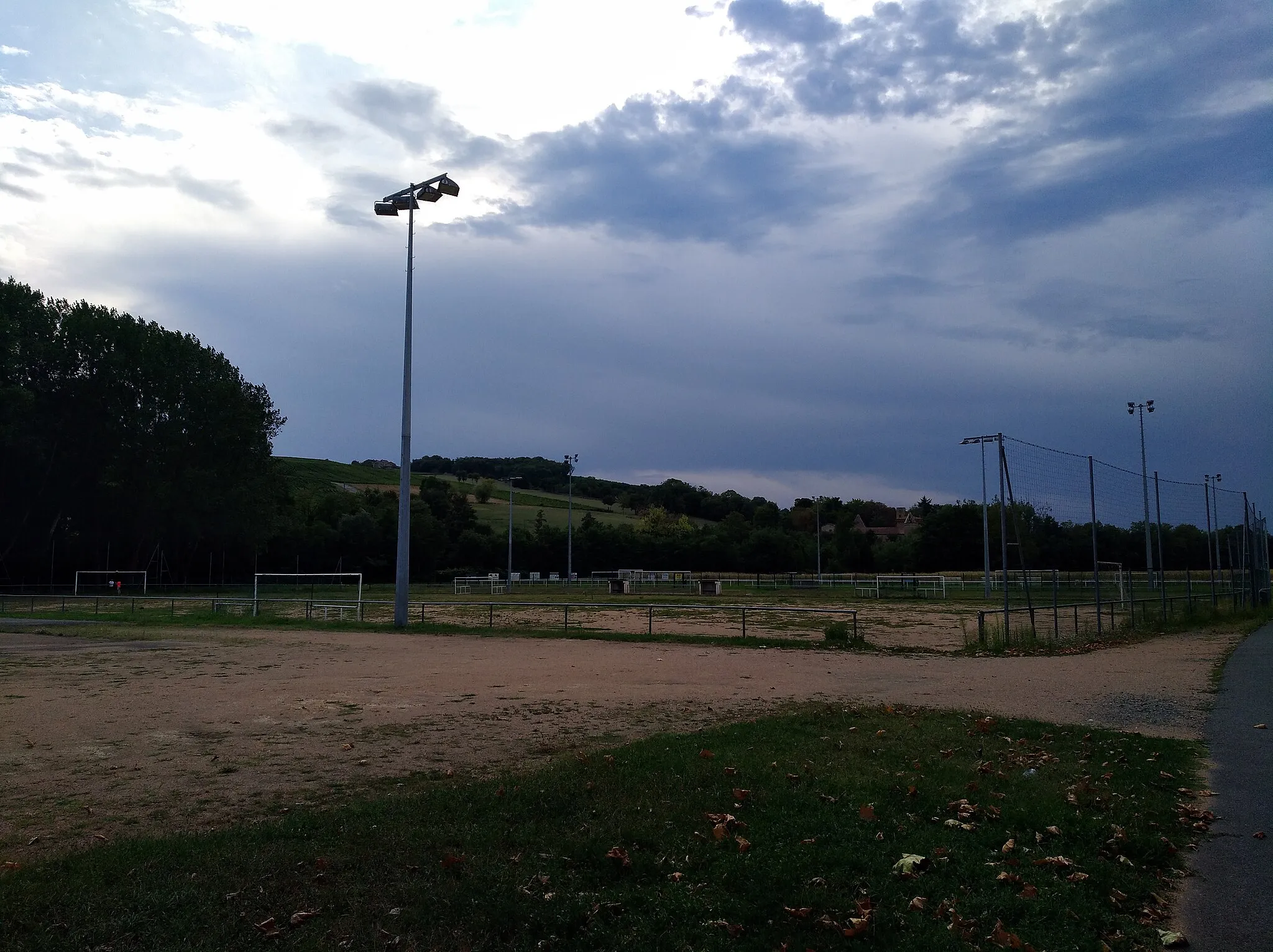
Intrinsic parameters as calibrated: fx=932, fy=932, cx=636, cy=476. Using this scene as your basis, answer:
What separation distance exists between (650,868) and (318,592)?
55594 millimetres

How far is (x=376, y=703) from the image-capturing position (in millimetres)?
12148

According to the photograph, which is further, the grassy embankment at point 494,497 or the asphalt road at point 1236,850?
the grassy embankment at point 494,497

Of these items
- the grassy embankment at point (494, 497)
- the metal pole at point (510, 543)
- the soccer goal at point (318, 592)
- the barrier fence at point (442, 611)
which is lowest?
the barrier fence at point (442, 611)

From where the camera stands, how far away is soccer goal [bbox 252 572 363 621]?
32969 mm

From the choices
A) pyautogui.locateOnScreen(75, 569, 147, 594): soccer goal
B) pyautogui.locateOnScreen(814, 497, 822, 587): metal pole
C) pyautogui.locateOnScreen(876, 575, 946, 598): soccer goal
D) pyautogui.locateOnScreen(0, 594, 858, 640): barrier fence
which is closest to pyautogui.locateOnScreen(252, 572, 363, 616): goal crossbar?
pyautogui.locateOnScreen(0, 594, 858, 640): barrier fence

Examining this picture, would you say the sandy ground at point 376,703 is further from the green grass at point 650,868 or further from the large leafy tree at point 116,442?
the large leafy tree at point 116,442

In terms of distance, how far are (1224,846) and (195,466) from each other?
6701 centimetres

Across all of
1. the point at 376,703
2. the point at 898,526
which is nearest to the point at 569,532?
the point at 376,703

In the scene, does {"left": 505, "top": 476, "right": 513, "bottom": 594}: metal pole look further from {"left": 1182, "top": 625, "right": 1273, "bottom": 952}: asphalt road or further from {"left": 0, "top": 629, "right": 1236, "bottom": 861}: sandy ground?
{"left": 1182, "top": 625, "right": 1273, "bottom": 952}: asphalt road

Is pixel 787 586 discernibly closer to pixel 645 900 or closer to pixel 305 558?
pixel 305 558

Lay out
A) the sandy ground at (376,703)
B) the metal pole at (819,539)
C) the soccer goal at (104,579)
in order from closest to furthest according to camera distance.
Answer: the sandy ground at (376,703) < the soccer goal at (104,579) < the metal pole at (819,539)

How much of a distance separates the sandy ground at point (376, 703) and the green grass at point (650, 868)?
1135mm

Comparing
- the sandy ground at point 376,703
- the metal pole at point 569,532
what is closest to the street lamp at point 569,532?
the metal pole at point 569,532

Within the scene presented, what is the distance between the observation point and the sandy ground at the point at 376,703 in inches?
285
